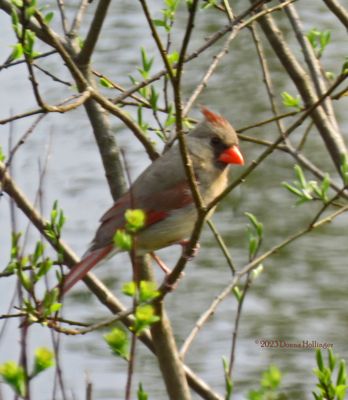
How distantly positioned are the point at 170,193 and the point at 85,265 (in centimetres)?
51

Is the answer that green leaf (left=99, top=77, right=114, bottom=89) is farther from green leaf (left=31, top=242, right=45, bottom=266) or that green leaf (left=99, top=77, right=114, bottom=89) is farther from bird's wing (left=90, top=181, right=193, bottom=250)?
green leaf (left=31, top=242, right=45, bottom=266)

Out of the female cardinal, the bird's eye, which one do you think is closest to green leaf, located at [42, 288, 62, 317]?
the female cardinal

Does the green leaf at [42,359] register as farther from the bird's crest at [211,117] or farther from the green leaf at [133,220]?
the bird's crest at [211,117]

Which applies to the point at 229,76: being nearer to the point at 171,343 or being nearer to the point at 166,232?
the point at 166,232

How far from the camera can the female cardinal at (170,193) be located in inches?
137

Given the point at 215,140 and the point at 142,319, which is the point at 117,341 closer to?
the point at 142,319

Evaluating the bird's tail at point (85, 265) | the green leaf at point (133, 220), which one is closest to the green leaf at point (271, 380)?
the green leaf at point (133, 220)

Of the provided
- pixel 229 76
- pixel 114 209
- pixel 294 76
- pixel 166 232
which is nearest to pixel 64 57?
pixel 114 209

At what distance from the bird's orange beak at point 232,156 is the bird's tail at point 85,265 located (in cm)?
70

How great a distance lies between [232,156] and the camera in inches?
157

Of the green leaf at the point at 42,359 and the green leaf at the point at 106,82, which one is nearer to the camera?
the green leaf at the point at 42,359

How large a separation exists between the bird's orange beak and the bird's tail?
70 cm

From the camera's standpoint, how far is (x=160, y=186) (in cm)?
371

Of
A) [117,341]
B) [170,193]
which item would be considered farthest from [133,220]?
[170,193]
